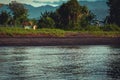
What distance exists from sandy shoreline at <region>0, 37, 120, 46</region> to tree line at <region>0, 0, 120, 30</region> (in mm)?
13749

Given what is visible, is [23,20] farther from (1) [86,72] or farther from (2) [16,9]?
(1) [86,72]

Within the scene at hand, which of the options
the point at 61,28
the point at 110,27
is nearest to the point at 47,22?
the point at 61,28

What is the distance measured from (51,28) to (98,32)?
12008mm

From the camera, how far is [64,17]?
4825 inches

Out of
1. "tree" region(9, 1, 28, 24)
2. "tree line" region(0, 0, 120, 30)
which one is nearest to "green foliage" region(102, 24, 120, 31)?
"tree line" region(0, 0, 120, 30)

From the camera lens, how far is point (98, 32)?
113 meters

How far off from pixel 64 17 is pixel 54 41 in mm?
26591

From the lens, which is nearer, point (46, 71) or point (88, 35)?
point (46, 71)

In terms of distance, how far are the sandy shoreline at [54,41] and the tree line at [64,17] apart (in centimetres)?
1375

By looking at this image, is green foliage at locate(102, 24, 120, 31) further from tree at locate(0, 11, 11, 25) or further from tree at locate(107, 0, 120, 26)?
tree at locate(0, 11, 11, 25)

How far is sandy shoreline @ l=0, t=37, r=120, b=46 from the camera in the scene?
300ft

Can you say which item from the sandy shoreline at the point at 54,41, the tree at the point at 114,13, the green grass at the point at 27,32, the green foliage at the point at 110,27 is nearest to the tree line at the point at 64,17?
the tree at the point at 114,13

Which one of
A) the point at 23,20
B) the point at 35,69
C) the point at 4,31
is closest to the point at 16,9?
the point at 23,20

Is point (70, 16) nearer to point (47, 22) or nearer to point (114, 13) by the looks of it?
point (47, 22)
